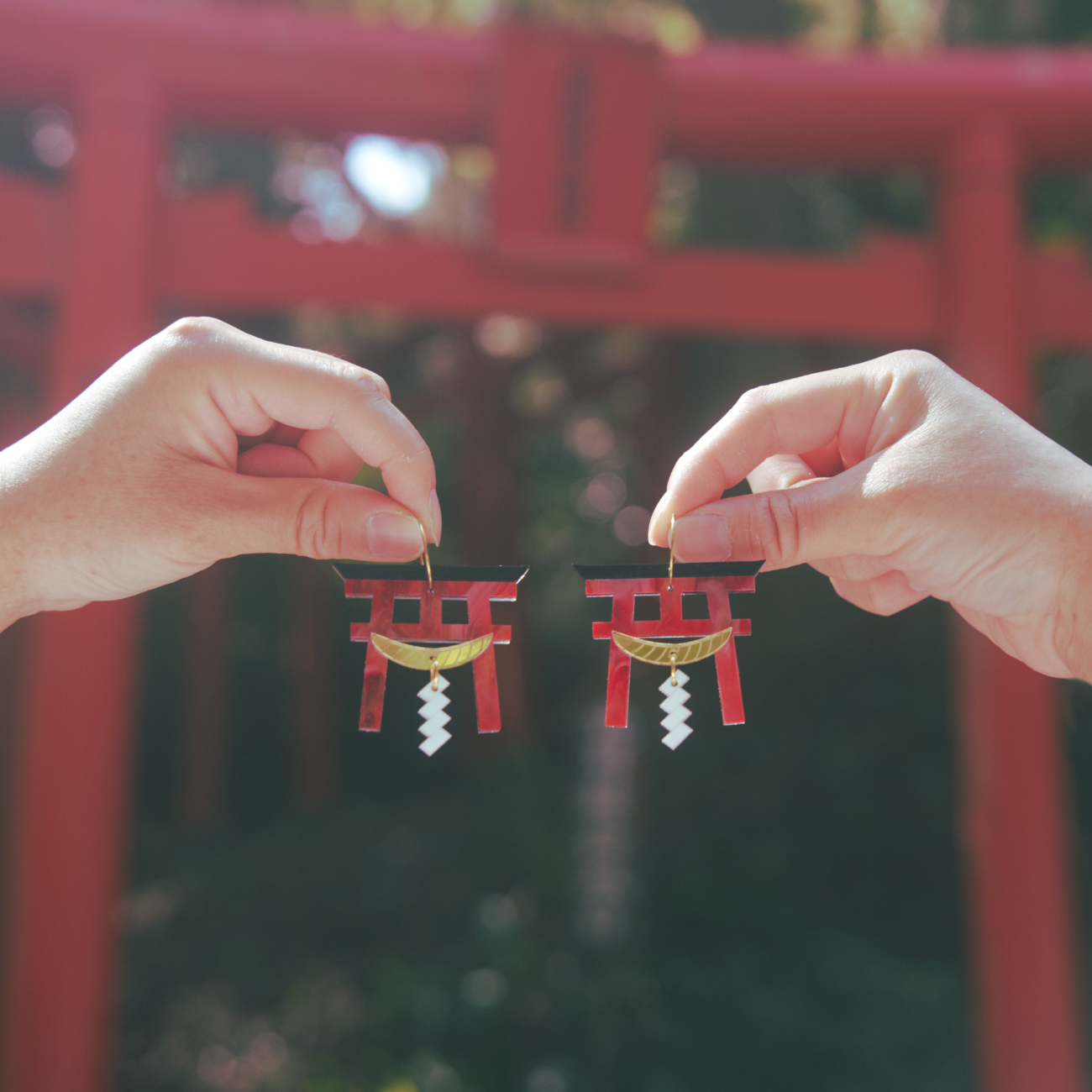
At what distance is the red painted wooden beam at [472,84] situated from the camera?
2.55 meters

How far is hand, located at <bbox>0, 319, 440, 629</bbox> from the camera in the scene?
1047mm

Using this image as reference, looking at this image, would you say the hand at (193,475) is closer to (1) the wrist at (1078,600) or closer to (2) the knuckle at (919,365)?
(2) the knuckle at (919,365)

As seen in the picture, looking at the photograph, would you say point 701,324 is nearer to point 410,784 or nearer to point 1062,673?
point 1062,673

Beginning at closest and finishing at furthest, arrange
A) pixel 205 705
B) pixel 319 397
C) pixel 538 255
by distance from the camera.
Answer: pixel 319 397, pixel 538 255, pixel 205 705

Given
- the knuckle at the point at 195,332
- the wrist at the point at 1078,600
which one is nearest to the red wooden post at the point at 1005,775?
the wrist at the point at 1078,600

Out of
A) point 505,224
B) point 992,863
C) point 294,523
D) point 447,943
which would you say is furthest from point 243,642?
point 294,523

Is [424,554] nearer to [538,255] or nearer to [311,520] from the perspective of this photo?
[311,520]

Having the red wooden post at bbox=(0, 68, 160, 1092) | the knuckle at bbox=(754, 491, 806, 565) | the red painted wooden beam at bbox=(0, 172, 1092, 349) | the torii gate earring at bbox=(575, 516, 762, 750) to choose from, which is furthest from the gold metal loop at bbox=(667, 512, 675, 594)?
the red wooden post at bbox=(0, 68, 160, 1092)

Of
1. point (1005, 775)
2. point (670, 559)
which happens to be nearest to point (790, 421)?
point (670, 559)

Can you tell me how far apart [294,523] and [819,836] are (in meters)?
4.77

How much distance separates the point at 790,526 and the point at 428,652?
54cm

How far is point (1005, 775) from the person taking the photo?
268cm

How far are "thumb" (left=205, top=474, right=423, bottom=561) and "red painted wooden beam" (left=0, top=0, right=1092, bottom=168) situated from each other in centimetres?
213

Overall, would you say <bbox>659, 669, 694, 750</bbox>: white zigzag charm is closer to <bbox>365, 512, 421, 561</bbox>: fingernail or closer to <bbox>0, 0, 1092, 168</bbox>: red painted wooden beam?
<bbox>365, 512, 421, 561</bbox>: fingernail
